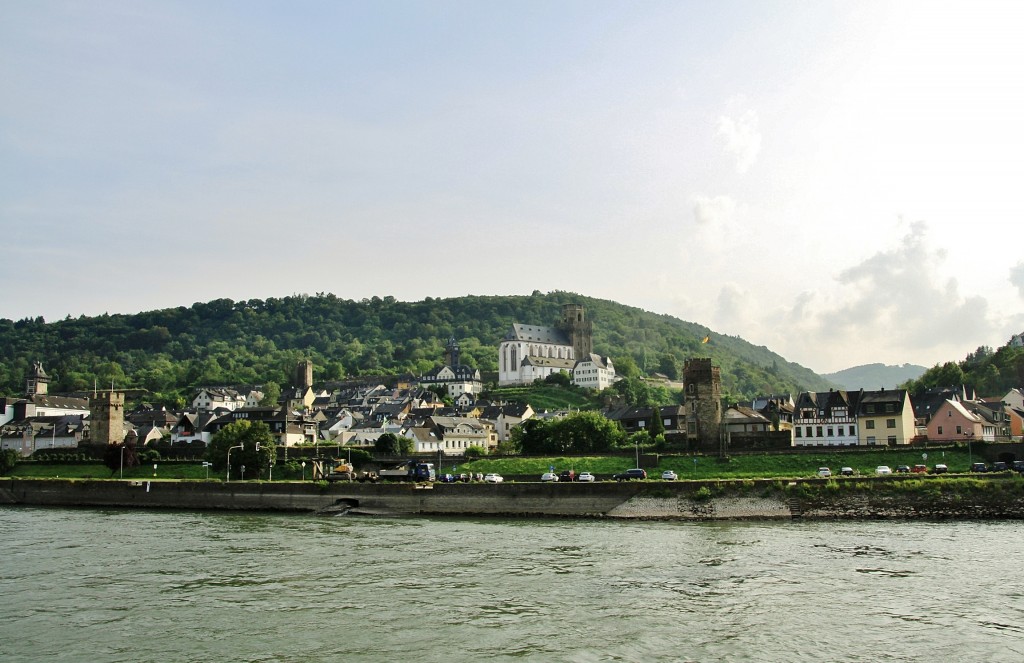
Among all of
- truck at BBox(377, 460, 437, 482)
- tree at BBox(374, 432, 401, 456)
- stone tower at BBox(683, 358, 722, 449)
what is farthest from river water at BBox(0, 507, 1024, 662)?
tree at BBox(374, 432, 401, 456)

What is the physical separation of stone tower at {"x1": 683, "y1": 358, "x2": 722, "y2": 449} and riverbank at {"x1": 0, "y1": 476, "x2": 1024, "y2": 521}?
2420 centimetres

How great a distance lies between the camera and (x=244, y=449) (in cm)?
8031

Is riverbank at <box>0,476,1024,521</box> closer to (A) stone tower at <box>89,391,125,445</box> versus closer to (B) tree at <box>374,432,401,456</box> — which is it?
(B) tree at <box>374,432,401,456</box>

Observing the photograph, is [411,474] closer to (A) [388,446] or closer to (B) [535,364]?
(A) [388,446]

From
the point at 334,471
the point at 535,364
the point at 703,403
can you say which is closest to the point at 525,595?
the point at 334,471

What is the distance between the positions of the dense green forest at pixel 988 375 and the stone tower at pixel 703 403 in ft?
165

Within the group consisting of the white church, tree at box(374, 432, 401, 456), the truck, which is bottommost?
the truck

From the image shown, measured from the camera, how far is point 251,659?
21.7 metres

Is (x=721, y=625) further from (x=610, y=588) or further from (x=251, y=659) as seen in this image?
(x=251, y=659)

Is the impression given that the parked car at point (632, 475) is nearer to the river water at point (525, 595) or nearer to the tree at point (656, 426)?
the river water at point (525, 595)

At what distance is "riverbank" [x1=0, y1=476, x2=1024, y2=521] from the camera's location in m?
50.7

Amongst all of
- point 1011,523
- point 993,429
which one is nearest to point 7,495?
point 1011,523

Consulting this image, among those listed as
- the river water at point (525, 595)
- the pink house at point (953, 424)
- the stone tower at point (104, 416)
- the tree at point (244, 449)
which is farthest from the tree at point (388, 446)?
the pink house at point (953, 424)

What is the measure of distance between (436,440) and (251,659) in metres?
80.1
